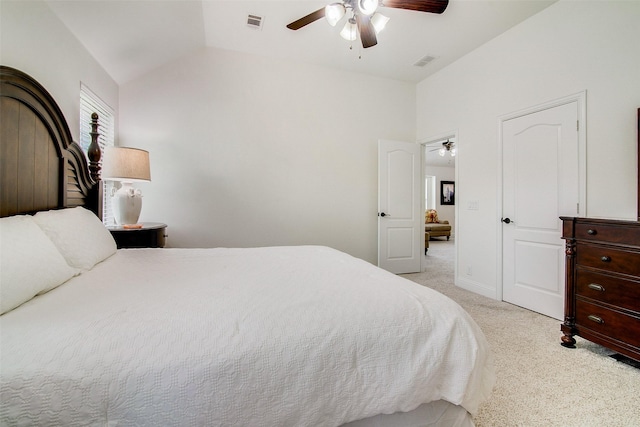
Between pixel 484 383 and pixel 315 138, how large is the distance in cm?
334

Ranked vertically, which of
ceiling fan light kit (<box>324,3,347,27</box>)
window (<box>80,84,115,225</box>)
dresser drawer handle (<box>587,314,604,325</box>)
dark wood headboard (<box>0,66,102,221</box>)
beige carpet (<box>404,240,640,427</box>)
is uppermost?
ceiling fan light kit (<box>324,3,347,27</box>)

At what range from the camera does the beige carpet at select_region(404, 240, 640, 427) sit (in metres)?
1.38

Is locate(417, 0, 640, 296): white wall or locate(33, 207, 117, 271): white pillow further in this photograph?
locate(417, 0, 640, 296): white wall

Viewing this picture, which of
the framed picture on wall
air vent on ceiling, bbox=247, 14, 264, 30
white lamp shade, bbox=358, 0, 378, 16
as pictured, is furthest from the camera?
the framed picture on wall

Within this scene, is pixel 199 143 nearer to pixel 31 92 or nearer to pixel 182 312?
pixel 31 92

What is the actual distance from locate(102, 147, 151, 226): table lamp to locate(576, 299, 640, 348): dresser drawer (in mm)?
3746

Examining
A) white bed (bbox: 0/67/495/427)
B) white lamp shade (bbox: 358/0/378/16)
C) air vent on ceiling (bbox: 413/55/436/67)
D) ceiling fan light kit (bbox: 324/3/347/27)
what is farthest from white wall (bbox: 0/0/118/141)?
air vent on ceiling (bbox: 413/55/436/67)

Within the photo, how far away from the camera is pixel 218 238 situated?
135 inches

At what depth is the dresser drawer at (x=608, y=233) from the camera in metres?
1.72

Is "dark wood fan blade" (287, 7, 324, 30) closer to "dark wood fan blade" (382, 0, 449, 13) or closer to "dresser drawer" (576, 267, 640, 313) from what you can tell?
"dark wood fan blade" (382, 0, 449, 13)

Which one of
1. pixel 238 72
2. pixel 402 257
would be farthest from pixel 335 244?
pixel 238 72

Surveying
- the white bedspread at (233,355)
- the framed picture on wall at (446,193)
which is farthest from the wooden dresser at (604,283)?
the framed picture on wall at (446,193)

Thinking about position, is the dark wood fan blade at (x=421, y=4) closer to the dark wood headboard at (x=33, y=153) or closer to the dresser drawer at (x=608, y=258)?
the dresser drawer at (x=608, y=258)

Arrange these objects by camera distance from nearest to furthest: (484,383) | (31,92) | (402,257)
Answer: (484,383)
(31,92)
(402,257)
